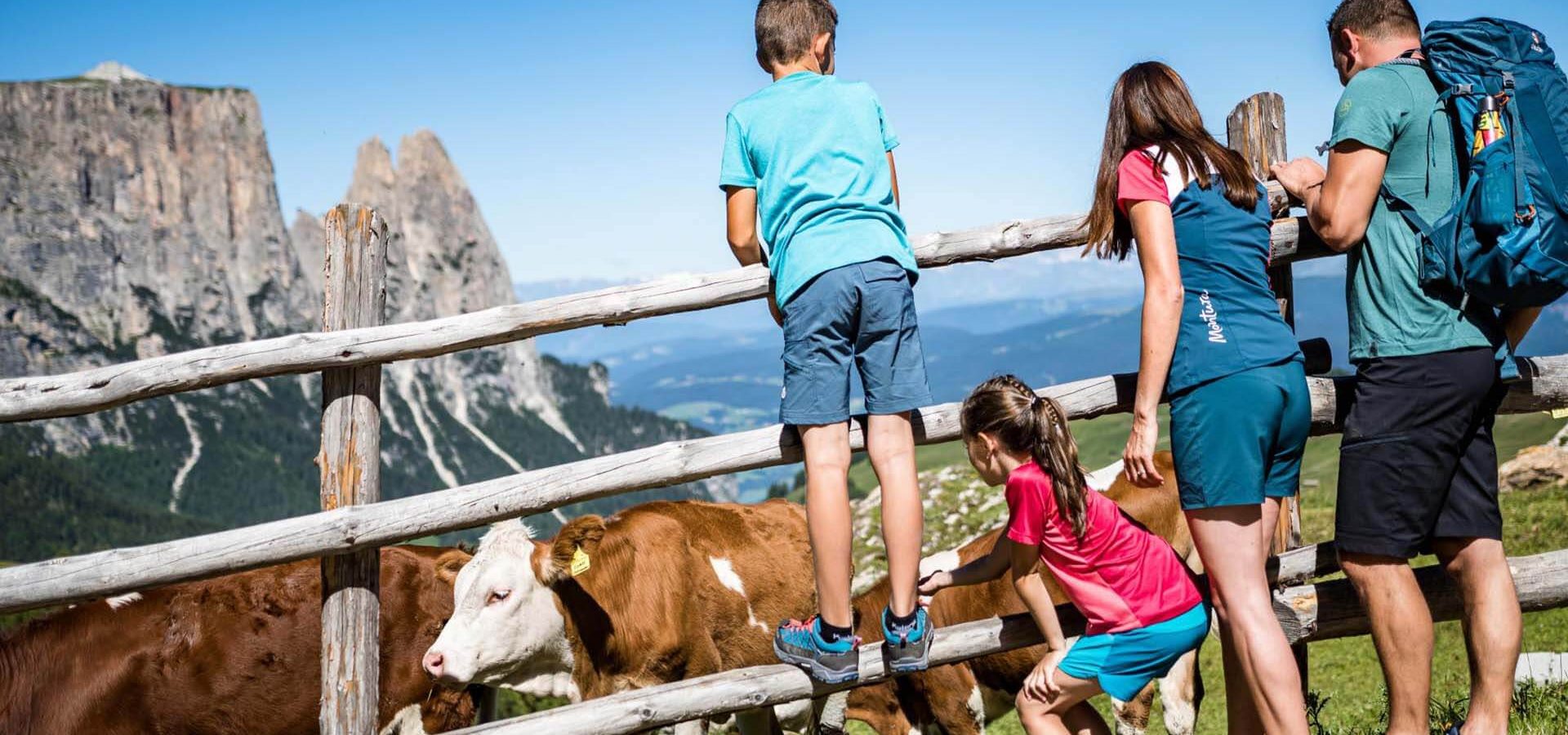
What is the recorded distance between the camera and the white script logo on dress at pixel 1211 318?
13.1 ft

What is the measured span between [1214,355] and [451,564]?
429 centimetres

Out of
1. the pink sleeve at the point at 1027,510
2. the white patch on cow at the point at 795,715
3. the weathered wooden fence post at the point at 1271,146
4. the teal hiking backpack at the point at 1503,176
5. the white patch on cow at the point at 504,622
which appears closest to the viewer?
the teal hiking backpack at the point at 1503,176

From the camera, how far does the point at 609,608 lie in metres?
6.19

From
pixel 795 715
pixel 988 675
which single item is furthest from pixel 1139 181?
pixel 795 715

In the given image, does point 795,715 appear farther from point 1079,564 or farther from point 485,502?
point 1079,564

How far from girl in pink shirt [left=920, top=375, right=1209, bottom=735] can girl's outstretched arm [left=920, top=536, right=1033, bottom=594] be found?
0.05 meters

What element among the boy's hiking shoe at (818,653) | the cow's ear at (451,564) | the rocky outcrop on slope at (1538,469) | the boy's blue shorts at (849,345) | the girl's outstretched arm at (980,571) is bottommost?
the rocky outcrop on slope at (1538,469)

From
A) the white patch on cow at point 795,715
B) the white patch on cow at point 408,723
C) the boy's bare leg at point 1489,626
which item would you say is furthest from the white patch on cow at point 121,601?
the boy's bare leg at point 1489,626

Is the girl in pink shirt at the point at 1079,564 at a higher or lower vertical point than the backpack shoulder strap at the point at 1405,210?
lower

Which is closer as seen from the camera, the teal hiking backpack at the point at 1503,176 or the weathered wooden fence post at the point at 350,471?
the teal hiking backpack at the point at 1503,176

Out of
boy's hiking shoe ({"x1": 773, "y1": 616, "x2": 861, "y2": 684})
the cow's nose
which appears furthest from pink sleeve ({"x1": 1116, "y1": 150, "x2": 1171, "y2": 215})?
the cow's nose

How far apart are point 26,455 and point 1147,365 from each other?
178 meters

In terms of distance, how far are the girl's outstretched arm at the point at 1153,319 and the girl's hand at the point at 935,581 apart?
87cm

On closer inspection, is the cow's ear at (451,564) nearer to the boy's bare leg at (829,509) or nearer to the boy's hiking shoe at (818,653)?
the boy's hiking shoe at (818,653)
